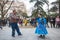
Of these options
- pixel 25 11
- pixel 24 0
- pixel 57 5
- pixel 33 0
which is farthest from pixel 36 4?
pixel 25 11

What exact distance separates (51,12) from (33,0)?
27.8 feet

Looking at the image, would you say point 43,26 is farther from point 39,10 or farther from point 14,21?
point 39,10

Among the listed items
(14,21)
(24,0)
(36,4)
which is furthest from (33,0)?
(14,21)

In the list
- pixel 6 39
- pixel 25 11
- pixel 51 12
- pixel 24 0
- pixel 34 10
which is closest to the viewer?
pixel 6 39

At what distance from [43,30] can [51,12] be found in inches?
1950

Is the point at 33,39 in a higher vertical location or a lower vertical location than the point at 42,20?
lower

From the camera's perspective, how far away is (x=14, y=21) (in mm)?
17578

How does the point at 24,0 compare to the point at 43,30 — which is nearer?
the point at 43,30

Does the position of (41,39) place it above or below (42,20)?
below

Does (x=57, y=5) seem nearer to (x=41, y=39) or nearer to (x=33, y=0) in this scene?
(x=33, y=0)

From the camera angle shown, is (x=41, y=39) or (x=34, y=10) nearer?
(x=41, y=39)

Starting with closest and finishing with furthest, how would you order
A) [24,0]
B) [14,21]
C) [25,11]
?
[14,21] < [24,0] < [25,11]

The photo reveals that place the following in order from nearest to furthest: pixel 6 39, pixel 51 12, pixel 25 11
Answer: pixel 6 39 → pixel 51 12 → pixel 25 11

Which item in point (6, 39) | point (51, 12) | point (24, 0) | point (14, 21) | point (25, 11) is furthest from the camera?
point (25, 11)
